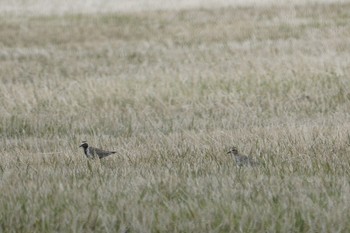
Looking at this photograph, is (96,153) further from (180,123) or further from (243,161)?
(180,123)

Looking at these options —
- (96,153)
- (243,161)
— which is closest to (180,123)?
(96,153)

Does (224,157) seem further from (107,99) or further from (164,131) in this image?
(107,99)

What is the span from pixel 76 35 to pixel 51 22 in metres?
3.56

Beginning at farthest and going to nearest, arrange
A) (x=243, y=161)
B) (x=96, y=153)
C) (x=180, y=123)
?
1. (x=180, y=123)
2. (x=96, y=153)
3. (x=243, y=161)

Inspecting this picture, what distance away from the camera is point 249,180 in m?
6.98

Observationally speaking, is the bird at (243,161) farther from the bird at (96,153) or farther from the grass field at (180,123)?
the bird at (96,153)

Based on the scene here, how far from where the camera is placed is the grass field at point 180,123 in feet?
19.9

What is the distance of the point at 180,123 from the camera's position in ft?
41.1

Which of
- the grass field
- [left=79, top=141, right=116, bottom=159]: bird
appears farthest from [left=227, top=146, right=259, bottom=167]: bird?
[left=79, top=141, right=116, bottom=159]: bird

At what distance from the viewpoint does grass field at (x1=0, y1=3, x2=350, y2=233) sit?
607 cm

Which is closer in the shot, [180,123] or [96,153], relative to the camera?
[96,153]

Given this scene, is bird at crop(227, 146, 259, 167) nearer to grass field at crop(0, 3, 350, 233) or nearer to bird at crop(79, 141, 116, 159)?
grass field at crop(0, 3, 350, 233)

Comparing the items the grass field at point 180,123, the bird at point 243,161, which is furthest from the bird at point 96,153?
the bird at point 243,161

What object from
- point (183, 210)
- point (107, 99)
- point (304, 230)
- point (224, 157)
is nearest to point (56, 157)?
point (224, 157)
